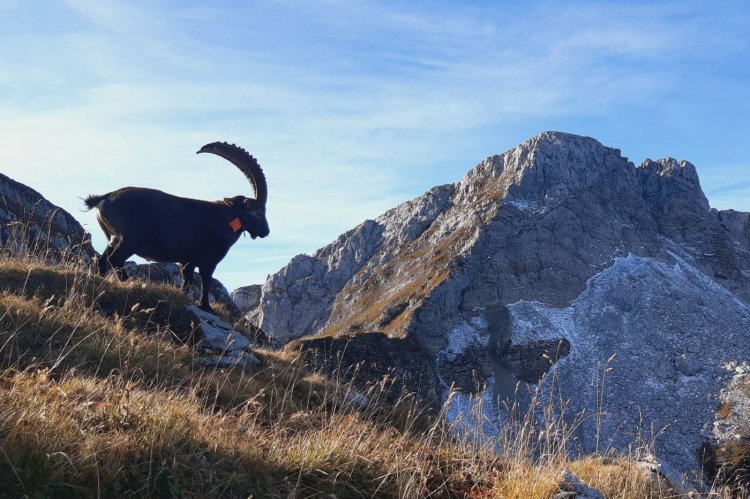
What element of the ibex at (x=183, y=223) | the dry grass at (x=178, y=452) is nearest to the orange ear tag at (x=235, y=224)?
the ibex at (x=183, y=223)

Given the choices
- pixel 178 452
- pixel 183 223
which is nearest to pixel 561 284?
pixel 183 223

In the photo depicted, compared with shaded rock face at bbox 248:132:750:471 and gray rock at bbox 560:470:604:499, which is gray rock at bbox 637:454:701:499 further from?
shaded rock face at bbox 248:132:750:471

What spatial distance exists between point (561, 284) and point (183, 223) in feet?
349

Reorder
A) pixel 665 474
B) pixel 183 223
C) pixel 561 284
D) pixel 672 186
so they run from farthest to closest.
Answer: pixel 672 186, pixel 561 284, pixel 183 223, pixel 665 474

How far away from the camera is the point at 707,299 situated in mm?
110062

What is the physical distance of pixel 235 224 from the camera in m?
13.4

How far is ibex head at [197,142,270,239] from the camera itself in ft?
44.7

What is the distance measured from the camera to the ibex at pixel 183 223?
1184cm

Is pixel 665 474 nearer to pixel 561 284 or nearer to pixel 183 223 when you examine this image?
pixel 183 223

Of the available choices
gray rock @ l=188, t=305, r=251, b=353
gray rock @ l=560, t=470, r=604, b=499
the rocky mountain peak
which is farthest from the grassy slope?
the rocky mountain peak

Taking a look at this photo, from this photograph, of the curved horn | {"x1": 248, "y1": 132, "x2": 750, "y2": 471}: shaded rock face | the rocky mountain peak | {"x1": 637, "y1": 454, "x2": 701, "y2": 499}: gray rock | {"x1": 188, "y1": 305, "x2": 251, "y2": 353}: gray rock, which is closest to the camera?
{"x1": 637, "y1": 454, "x2": 701, "y2": 499}: gray rock

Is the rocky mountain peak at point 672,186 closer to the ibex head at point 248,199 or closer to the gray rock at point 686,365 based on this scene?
the gray rock at point 686,365

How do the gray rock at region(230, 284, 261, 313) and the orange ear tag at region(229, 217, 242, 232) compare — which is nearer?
the orange ear tag at region(229, 217, 242, 232)

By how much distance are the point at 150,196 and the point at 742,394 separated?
92756 millimetres
